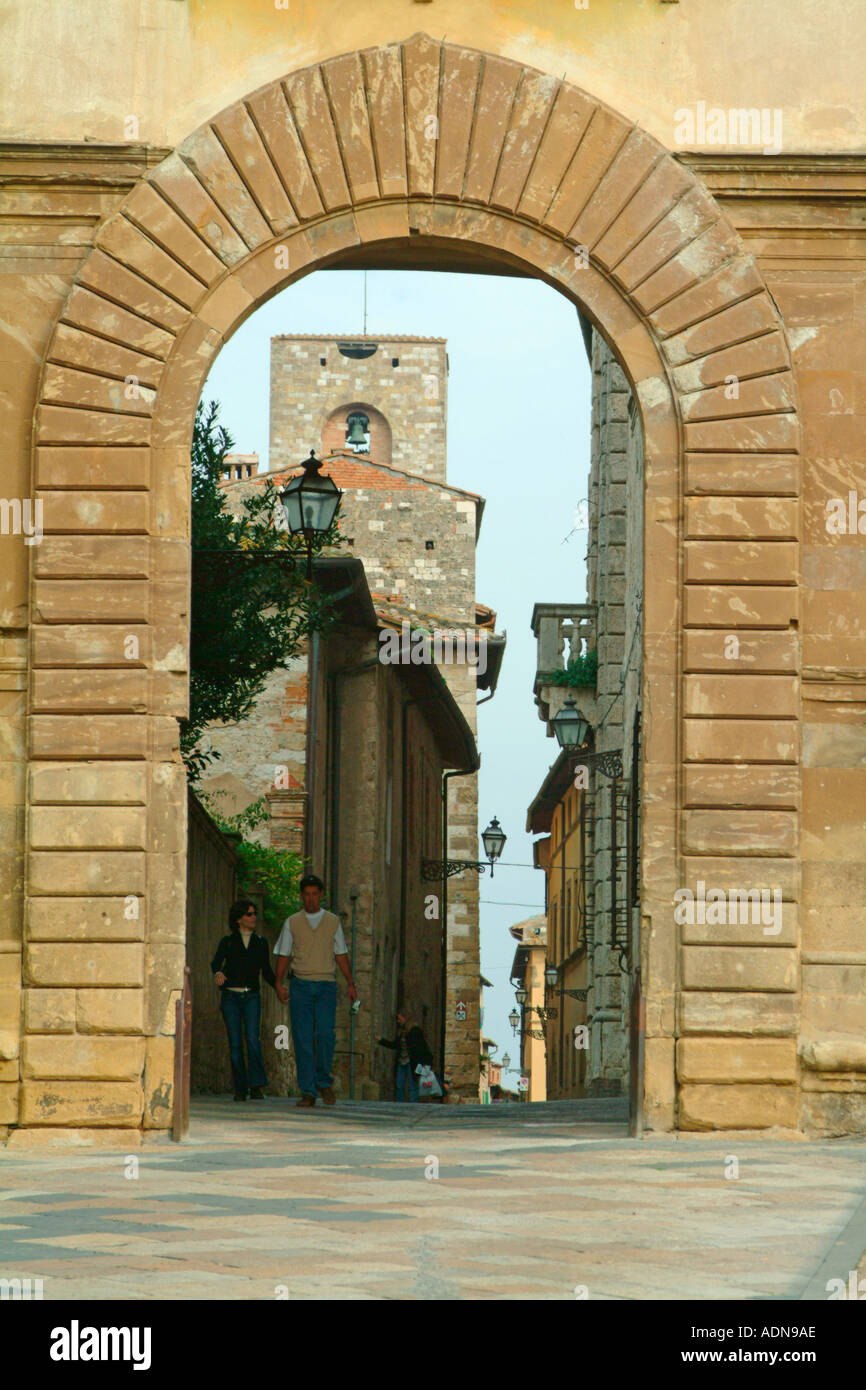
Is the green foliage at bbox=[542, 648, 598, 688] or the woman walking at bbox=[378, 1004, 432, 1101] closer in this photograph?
the green foliage at bbox=[542, 648, 598, 688]

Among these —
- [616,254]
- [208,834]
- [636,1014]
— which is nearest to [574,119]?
[616,254]

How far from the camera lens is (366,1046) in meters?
23.6

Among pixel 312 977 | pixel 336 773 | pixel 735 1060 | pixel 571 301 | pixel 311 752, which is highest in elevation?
pixel 571 301

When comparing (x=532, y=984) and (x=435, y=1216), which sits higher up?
(x=435, y=1216)

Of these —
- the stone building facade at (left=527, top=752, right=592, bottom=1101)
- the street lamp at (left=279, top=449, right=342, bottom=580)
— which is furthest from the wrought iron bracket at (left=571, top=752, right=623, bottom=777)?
the stone building facade at (left=527, top=752, right=592, bottom=1101)

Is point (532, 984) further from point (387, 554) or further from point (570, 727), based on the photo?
point (570, 727)

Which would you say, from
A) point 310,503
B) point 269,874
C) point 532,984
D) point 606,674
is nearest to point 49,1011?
point 310,503

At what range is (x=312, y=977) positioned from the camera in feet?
41.6

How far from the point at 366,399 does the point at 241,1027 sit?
121ft

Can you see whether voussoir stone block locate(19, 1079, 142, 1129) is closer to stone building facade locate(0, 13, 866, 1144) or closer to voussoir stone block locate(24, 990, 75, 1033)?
stone building facade locate(0, 13, 866, 1144)

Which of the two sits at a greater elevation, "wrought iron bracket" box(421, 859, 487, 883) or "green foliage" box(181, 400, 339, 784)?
"green foliage" box(181, 400, 339, 784)

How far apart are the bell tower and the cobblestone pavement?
3951 centimetres

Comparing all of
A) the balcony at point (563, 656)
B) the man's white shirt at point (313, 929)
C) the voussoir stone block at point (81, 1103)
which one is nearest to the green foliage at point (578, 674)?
the balcony at point (563, 656)

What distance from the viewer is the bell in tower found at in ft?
157
